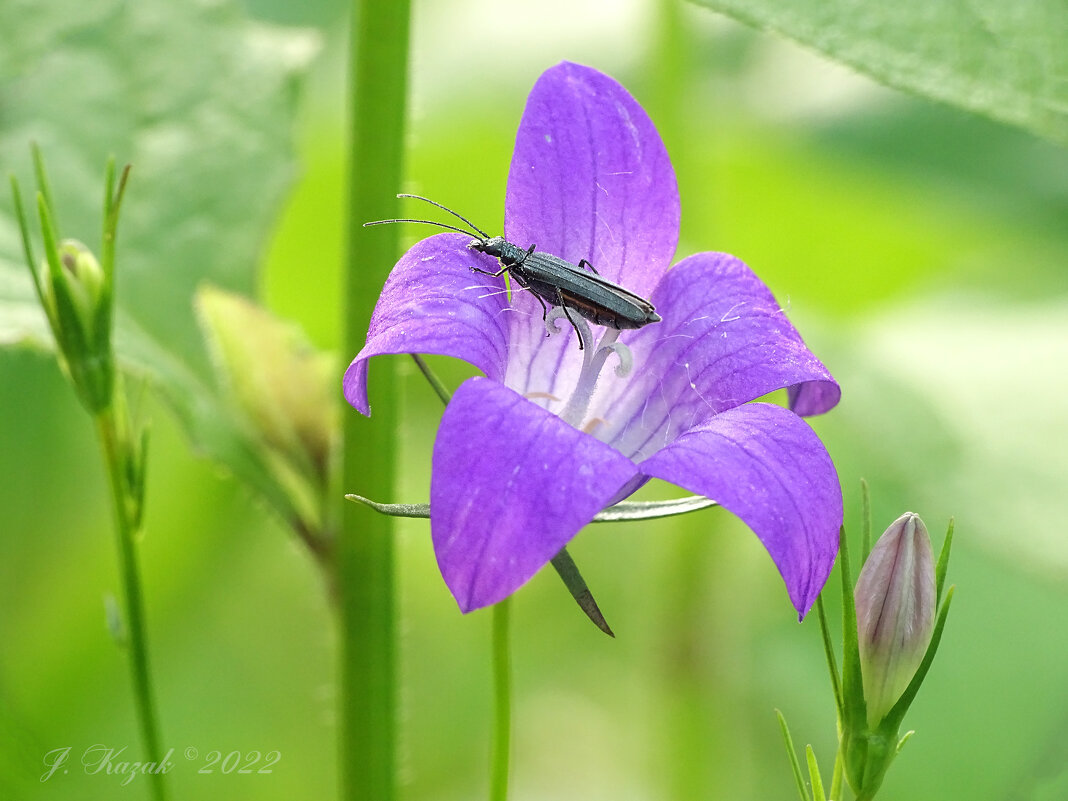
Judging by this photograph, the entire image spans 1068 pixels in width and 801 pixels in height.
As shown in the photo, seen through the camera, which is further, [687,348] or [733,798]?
[733,798]

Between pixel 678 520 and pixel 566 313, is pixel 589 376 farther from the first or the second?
pixel 678 520

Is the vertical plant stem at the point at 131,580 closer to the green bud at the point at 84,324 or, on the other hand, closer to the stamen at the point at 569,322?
the green bud at the point at 84,324

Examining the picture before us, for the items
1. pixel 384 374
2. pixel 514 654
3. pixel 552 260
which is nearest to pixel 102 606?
pixel 514 654

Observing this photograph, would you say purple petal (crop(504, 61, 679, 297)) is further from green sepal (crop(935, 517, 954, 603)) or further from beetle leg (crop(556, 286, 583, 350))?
green sepal (crop(935, 517, 954, 603))

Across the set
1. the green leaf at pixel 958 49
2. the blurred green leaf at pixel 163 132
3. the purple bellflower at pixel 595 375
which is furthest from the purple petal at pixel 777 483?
the blurred green leaf at pixel 163 132

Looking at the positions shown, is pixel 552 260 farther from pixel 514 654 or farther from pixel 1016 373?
pixel 514 654

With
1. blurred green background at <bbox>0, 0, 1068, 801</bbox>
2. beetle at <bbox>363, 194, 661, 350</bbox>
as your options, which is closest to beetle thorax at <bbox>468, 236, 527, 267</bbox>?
beetle at <bbox>363, 194, 661, 350</bbox>

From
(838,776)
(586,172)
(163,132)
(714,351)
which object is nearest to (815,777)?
(838,776)
